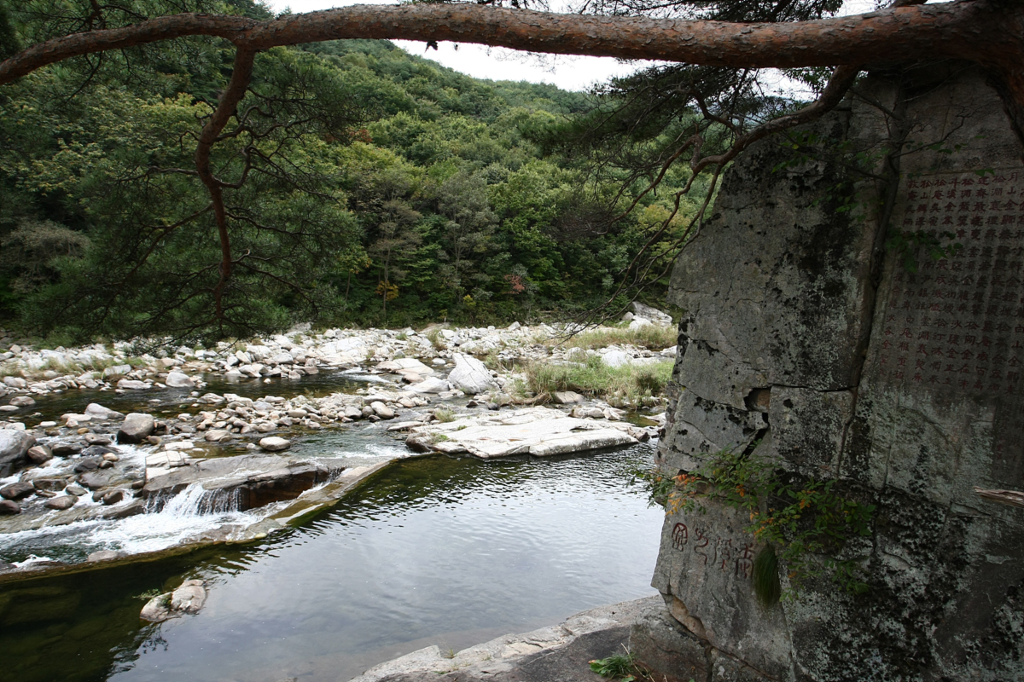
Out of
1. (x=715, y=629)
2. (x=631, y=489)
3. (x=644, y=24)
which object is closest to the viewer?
(x=644, y=24)

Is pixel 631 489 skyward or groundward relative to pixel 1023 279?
groundward

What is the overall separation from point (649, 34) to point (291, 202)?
3.44 metres

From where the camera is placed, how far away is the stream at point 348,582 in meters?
3.94

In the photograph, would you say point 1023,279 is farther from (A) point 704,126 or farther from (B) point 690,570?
(A) point 704,126

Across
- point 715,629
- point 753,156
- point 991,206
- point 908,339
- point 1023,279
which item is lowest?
point 715,629

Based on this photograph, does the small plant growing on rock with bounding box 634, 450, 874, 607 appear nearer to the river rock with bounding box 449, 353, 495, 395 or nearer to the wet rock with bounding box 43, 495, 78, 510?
the wet rock with bounding box 43, 495, 78, 510

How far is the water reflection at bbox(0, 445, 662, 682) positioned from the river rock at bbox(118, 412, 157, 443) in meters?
3.43

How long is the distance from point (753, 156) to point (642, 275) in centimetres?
84

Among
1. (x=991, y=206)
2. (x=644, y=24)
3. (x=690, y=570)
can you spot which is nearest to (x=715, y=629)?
(x=690, y=570)

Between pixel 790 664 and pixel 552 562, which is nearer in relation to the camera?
pixel 790 664

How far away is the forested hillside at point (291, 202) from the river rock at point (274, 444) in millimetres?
1960

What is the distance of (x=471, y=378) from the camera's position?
39.8ft

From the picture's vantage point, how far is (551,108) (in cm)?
4328

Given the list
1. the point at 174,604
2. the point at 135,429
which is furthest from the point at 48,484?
the point at 174,604
